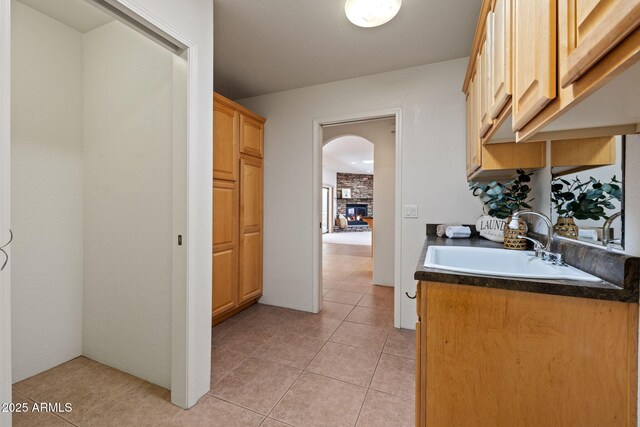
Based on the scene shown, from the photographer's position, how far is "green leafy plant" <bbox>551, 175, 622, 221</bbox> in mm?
940

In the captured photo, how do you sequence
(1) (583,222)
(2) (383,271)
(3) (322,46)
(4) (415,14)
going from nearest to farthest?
(1) (583,222) → (4) (415,14) → (3) (322,46) → (2) (383,271)

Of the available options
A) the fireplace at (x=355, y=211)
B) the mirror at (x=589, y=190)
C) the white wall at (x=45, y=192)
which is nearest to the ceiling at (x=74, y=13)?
the white wall at (x=45, y=192)

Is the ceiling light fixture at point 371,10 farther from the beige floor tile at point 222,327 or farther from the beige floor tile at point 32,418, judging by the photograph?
the beige floor tile at point 32,418

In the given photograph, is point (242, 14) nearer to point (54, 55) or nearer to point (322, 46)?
point (322, 46)

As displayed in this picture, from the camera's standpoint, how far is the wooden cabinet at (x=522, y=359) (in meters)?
0.74

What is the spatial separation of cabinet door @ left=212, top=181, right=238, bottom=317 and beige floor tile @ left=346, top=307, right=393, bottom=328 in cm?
119

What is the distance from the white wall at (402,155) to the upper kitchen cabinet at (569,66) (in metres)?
1.21

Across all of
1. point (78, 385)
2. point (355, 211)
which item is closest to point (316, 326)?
point (78, 385)

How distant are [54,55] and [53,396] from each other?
2.16 meters

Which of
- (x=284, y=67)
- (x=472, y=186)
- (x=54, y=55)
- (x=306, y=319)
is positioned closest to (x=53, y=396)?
(x=306, y=319)

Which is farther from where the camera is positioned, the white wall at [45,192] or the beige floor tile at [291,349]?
the beige floor tile at [291,349]

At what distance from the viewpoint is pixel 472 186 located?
214 centimetres

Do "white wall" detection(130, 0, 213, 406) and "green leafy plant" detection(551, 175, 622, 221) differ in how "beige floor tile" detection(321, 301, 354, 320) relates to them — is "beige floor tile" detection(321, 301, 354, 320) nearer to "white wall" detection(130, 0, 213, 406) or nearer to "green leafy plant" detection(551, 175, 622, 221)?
"white wall" detection(130, 0, 213, 406)

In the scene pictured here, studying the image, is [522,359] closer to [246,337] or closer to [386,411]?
[386,411]
